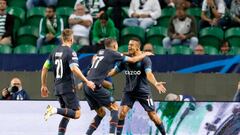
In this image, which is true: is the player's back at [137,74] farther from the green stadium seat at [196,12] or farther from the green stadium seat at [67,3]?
the green stadium seat at [67,3]

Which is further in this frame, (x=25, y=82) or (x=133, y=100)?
(x=25, y=82)

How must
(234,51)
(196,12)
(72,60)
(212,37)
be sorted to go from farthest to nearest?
(196,12), (212,37), (234,51), (72,60)

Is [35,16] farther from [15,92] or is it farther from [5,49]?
[15,92]

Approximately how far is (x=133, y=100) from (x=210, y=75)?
3277 mm

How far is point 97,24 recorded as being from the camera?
19016 mm

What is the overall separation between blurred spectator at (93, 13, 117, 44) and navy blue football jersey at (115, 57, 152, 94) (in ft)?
12.4

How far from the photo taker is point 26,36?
19.6 meters

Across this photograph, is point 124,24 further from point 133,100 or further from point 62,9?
point 133,100

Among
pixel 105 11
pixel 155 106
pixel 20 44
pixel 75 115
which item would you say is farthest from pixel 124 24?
pixel 75 115

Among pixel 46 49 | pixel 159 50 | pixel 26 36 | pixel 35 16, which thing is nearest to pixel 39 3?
pixel 35 16

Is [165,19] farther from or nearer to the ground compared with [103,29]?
farther from the ground

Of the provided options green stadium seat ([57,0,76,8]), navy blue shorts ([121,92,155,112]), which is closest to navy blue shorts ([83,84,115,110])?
navy blue shorts ([121,92,155,112])

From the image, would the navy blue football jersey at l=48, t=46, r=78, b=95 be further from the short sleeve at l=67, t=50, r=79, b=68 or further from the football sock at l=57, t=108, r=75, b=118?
the football sock at l=57, t=108, r=75, b=118

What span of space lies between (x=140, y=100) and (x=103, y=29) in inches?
161
